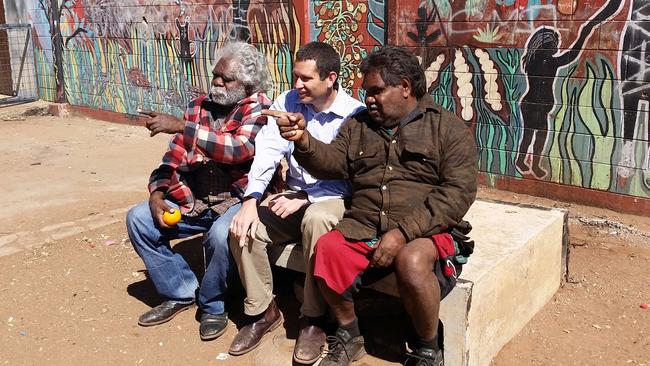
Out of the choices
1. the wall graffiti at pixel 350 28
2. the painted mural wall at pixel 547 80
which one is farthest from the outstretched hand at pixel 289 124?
the wall graffiti at pixel 350 28

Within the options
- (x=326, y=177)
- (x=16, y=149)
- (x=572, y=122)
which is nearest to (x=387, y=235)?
(x=326, y=177)

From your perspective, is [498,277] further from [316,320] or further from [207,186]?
[207,186]

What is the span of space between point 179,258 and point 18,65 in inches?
422

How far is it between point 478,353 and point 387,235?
812mm

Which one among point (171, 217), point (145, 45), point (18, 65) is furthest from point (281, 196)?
point (18, 65)

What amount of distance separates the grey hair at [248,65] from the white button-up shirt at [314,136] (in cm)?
34

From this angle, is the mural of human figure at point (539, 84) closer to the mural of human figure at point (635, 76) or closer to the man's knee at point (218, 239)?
the mural of human figure at point (635, 76)

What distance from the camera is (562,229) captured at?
4250mm

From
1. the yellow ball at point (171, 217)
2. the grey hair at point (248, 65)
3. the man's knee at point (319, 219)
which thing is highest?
the grey hair at point (248, 65)

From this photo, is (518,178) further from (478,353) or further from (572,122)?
(478,353)

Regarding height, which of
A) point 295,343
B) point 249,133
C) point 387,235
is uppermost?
point 249,133

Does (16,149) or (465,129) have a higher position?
(465,129)

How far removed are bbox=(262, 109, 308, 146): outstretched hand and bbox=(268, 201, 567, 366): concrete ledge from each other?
0.78 m

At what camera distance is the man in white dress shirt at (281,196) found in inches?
142
